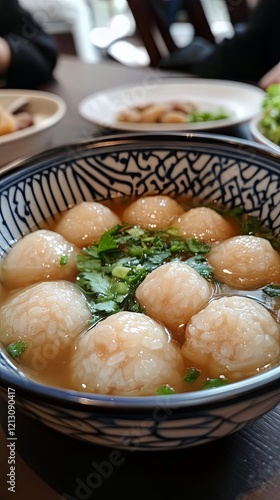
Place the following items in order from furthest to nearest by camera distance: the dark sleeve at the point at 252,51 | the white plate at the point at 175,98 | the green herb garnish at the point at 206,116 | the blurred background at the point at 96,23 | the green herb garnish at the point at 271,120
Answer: the blurred background at the point at 96,23
the dark sleeve at the point at 252,51
the white plate at the point at 175,98
the green herb garnish at the point at 206,116
the green herb garnish at the point at 271,120

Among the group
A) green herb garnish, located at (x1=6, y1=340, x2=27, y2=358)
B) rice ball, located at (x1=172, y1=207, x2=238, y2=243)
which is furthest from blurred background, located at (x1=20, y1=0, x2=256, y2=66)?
green herb garnish, located at (x1=6, y1=340, x2=27, y2=358)

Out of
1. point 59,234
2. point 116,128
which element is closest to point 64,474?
point 59,234

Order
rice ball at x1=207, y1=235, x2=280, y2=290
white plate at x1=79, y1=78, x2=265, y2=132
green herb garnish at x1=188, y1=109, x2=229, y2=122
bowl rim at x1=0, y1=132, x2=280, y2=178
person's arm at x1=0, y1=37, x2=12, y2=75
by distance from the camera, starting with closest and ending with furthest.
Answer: rice ball at x1=207, y1=235, x2=280, y2=290 → bowl rim at x1=0, y1=132, x2=280, y2=178 → green herb garnish at x1=188, y1=109, x2=229, y2=122 → white plate at x1=79, y1=78, x2=265, y2=132 → person's arm at x1=0, y1=37, x2=12, y2=75

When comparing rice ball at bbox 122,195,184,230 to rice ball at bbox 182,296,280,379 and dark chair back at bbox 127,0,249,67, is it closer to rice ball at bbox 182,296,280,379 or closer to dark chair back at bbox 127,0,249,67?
rice ball at bbox 182,296,280,379

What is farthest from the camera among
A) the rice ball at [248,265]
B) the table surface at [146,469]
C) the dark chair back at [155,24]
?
the dark chair back at [155,24]

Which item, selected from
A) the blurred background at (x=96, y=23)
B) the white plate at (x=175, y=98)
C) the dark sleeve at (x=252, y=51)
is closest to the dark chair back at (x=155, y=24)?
the dark sleeve at (x=252, y=51)

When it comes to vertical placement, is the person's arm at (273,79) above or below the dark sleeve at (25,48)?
below

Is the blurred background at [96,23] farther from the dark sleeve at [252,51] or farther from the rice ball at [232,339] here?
the rice ball at [232,339]
